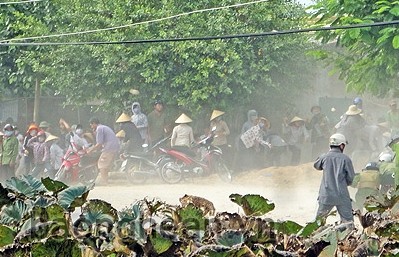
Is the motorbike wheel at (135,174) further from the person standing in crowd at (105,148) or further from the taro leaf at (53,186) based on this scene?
the taro leaf at (53,186)

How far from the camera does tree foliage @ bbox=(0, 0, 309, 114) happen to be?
20.5m

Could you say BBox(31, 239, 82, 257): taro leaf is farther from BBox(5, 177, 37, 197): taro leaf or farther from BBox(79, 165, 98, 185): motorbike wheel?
BBox(79, 165, 98, 185): motorbike wheel

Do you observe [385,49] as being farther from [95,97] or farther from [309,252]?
[309,252]

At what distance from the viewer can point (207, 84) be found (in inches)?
809

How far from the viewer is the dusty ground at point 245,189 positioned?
16.6 meters

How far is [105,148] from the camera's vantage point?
1908 cm

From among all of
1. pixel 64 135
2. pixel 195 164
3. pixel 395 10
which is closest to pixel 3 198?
pixel 395 10

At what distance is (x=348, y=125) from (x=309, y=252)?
1698cm

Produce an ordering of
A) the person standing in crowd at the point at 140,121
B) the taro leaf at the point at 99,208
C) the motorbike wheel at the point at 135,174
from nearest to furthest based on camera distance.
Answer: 1. the taro leaf at the point at 99,208
2. the motorbike wheel at the point at 135,174
3. the person standing in crowd at the point at 140,121

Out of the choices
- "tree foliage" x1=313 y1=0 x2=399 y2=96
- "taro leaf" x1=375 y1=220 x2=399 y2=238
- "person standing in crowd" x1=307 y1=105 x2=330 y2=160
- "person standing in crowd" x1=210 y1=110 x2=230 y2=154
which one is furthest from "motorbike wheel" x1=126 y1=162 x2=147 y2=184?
"taro leaf" x1=375 y1=220 x2=399 y2=238

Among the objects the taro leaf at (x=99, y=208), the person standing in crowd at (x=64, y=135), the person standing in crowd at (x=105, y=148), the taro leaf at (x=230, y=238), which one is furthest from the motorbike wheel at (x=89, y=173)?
the taro leaf at (x=230, y=238)

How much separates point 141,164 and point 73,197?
1612 centimetres

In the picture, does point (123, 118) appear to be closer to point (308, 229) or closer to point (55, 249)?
point (308, 229)

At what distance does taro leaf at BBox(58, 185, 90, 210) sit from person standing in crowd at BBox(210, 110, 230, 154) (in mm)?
17099
